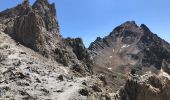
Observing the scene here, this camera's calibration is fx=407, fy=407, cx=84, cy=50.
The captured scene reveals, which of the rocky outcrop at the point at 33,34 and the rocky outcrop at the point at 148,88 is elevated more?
the rocky outcrop at the point at 33,34

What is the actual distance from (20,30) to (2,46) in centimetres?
1134

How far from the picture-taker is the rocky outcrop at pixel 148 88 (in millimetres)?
30250

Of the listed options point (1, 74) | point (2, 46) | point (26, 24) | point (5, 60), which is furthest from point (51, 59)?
point (1, 74)

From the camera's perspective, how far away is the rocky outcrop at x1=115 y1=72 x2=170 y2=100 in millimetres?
30250

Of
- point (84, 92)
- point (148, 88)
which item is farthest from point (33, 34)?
point (148, 88)

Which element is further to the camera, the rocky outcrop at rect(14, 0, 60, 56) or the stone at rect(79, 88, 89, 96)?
the rocky outcrop at rect(14, 0, 60, 56)

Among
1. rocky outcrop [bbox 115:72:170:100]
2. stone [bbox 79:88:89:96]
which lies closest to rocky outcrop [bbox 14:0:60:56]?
stone [bbox 79:88:89:96]

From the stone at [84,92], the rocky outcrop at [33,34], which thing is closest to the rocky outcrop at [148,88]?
the stone at [84,92]

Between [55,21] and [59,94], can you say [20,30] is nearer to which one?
[55,21]

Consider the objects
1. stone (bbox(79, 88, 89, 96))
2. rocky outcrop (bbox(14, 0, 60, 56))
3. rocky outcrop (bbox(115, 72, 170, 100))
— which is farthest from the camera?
rocky outcrop (bbox(14, 0, 60, 56))

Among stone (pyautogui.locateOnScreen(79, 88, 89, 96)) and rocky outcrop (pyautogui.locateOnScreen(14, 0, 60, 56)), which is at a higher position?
rocky outcrop (pyautogui.locateOnScreen(14, 0, 60, 56))

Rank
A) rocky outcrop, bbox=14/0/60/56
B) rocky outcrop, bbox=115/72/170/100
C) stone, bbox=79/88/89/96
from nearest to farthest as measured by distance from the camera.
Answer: rocky outcrop, bbox=115/72/170/100 < stone, bbox=79/88/89/96 < rocky outcrop, bbox=14/0/60/56

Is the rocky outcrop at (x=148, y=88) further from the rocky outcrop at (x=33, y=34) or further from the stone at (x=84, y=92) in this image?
the rocky outcrop at (x=33, y=34)

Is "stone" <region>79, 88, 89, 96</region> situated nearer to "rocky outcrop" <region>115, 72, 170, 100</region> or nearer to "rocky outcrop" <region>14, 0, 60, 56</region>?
"rocky outcrop" <region>115, 72, 170, 100</region>
